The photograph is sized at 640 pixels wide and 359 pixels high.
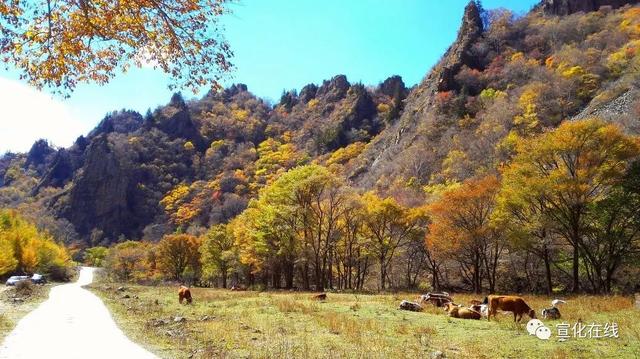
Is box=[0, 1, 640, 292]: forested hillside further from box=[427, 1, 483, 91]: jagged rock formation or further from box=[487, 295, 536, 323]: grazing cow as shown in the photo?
box=[487, 295, 536, 323]: grazing cow

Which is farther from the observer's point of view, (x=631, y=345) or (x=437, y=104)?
(x=437, y=104)

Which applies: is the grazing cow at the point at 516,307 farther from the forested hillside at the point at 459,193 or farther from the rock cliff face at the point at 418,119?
the rock cliff face at the point at 418,119

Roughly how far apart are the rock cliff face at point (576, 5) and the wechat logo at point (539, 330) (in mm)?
163579

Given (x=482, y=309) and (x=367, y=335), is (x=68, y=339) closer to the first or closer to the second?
(x=367, y=335)

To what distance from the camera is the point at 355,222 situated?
176 ft

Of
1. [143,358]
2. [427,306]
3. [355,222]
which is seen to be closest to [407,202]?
[355,222]

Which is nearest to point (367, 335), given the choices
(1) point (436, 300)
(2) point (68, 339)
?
(2) point (68, 339)

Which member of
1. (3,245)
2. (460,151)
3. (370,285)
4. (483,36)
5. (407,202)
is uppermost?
(483,36)

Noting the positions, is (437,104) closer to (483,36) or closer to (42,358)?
(483,36)

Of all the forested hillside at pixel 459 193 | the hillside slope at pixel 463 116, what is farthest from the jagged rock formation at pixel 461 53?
the forested hillside at pixel 459 193

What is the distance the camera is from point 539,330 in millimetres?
15281

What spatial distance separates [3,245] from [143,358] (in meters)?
72.2

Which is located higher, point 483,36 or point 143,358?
point 483,36

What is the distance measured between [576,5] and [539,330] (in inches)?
6649
